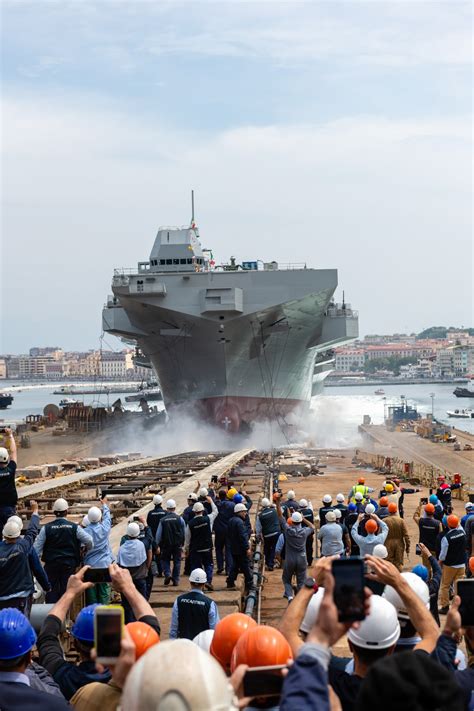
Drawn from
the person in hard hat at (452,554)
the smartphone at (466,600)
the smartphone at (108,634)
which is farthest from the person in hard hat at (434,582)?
the smartphone at (108,634)

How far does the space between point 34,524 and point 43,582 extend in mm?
658

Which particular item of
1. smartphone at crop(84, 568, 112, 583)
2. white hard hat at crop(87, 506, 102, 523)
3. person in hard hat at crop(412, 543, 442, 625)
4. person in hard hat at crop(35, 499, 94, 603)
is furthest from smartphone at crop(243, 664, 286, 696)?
white hard hat at crop(87, 506, 102, 523)

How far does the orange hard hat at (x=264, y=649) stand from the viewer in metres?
3.32

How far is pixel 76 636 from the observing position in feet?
15.5

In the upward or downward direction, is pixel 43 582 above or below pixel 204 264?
below

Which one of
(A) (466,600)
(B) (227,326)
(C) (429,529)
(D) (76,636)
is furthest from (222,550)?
(B) (227,326)

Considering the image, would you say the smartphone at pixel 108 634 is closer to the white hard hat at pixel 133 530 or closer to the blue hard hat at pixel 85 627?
the blue hard hat at pixel 85 627

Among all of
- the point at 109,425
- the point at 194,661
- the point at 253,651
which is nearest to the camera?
the point at 194,661

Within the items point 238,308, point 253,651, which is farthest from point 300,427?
point 253,651

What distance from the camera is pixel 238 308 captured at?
36.0m

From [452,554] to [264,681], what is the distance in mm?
7150

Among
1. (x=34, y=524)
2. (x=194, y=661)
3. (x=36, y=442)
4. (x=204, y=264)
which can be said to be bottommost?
(x=36, y=442)

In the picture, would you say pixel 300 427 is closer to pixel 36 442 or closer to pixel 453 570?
pixel 36 442

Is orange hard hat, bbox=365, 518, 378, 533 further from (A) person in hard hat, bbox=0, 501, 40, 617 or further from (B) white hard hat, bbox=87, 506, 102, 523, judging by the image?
(A) person in hard hat, bbox=0, 501, 40, 617
